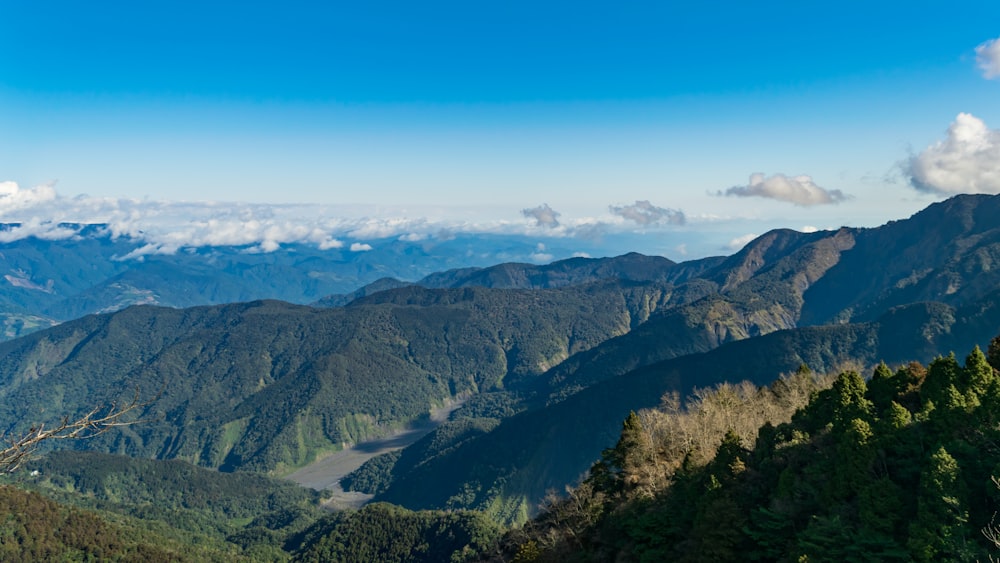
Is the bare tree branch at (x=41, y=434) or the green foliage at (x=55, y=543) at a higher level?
the bare tree branch at (x=41, y=434)

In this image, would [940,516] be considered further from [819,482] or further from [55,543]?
[55,543]

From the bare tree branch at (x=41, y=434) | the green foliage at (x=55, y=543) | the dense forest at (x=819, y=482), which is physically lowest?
the green foliage at (x=55, y=543)

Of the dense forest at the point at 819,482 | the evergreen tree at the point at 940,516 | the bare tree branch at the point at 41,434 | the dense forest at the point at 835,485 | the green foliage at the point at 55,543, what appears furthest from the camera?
the green foliage at the point at 55,543

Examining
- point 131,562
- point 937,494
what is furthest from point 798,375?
point 131,562

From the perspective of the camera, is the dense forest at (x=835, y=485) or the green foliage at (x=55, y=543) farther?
the green foliage at (x=55, y=543)

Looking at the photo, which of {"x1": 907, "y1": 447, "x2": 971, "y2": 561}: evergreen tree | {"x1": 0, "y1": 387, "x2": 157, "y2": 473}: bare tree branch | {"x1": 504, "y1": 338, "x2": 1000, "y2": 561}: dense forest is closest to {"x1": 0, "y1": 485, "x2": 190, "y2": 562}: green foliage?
{"x1": 504, "y1": 338, "x2": 1000, "y2": 561}: dense forest

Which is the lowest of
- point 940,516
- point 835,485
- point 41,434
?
point 835,485

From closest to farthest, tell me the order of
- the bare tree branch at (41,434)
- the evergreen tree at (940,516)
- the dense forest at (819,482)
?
the bare tree branch at (41,434), the evergreen tree at (940,516), the dense forest at (819,482)

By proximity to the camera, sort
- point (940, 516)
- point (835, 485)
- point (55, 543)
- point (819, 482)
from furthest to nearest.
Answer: point (55, 543), point (819, 482), point (835, 485), point (940, 516)

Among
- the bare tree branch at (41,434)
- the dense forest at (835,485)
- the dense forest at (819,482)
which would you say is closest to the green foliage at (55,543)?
the dense forest at (819,482)

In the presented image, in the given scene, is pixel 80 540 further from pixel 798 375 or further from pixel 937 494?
pixel 937 494

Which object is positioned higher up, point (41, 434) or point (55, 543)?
point (41, 434)

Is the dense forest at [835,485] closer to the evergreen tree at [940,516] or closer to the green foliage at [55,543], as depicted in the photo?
the evergreen tree at [940,516]

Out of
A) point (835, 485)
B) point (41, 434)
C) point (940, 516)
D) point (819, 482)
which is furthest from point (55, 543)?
point (940, 516)
